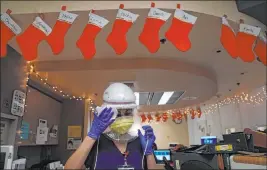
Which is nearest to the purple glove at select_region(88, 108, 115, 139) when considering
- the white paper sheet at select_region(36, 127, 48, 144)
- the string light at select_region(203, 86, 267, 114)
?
the white paper sheet at select_region(36, 127, 48, 144)

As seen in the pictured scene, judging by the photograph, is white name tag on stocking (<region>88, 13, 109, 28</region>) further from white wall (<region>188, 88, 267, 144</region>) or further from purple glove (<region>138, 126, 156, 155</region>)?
white wall (<region>188, 88, 267, 144</region>)

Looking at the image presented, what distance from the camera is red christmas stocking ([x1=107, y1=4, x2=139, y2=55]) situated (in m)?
1.61

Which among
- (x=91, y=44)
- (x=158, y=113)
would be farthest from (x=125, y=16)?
(x=158, y=113)

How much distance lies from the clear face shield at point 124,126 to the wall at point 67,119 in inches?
127

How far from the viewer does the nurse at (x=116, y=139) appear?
110 cm

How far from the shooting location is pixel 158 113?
6902 mm

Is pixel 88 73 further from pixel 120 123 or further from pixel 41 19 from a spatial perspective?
pixel 120 123

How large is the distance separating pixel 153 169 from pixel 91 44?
0.96 meters

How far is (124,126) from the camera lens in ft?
3.77

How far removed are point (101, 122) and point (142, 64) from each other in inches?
71.6

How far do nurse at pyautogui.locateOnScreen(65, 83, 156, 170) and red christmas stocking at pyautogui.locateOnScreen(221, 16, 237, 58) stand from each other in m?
0.97

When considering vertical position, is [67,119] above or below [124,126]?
above

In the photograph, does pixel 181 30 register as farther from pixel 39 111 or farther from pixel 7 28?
pixel 39 111

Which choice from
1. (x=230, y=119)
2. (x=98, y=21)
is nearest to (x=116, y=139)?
(x=98, y=21)
